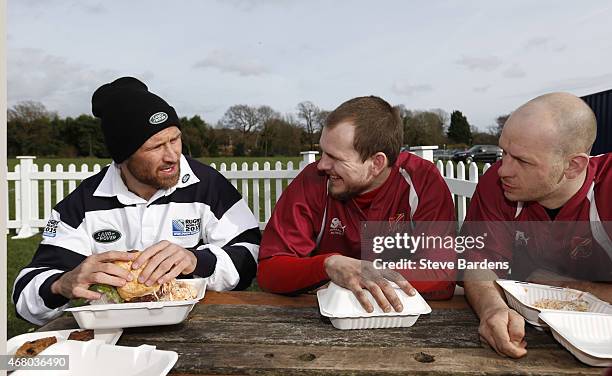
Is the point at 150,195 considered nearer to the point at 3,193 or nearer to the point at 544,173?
the point at 544,173

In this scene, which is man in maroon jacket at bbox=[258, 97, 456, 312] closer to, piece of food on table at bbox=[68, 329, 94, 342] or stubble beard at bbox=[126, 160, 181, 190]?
stubble beard at bbox=[126, 160, 181, 190]

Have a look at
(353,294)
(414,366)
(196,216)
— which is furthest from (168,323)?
(196,216)

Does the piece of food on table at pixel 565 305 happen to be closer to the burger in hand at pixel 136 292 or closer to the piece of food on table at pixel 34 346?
the burger in hand at pixel 136 292

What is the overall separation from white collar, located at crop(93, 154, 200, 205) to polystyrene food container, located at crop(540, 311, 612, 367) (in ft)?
5.66

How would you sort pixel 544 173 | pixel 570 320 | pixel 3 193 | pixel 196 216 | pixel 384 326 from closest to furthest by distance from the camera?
pixel 3 193 < pixel 570 320 < pixel 384 326 < pixel 544 173 < pixel 196 216

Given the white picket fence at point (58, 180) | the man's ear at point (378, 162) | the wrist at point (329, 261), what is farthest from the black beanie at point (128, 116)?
the white picket fence at point (58, 180)

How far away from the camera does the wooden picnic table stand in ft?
4.28

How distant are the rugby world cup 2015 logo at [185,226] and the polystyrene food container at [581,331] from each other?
64.3 inches

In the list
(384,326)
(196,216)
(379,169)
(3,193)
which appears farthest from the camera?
(196,216)

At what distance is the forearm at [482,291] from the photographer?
1661 mm

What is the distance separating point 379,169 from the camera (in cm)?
237

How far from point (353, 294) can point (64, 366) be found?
848mm

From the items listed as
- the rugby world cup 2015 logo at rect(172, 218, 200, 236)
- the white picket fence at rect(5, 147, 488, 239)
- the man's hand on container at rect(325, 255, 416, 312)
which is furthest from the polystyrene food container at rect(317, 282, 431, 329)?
the white picket fence at rect(5, 147, 488, 239)

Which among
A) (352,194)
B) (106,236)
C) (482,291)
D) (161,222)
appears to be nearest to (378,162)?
(352,194)
